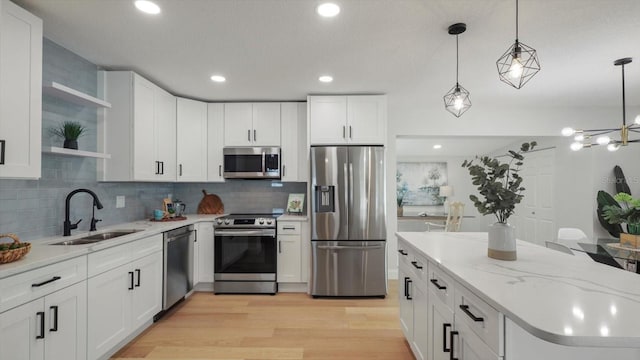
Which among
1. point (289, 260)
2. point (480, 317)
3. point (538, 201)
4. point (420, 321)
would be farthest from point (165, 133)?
point (538, 201)

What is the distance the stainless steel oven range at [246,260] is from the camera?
3654mm

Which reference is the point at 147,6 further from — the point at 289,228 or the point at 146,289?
the point at 289,228

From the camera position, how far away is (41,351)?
1650 mm

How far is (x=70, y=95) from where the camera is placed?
2.33 metres

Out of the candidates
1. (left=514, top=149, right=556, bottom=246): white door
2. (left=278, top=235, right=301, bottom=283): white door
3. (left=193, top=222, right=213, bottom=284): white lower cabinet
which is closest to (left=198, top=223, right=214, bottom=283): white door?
(left=193, top=222, right=213, bottom=284): white lower cabinet

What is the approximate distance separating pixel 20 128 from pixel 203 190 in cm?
245

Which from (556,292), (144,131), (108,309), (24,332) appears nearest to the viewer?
(556,292)

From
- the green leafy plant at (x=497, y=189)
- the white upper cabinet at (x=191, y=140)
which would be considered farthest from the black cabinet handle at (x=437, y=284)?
the white upper cabinet at (x=191, y=140)

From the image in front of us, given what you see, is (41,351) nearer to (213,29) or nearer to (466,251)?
(213,29)

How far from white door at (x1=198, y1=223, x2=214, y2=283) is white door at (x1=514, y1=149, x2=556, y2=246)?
17.9 feet

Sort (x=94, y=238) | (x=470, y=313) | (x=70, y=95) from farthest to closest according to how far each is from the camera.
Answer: (x=94, y=238) → (x=70, y=95) → (x=470, y=313)

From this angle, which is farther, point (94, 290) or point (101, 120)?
point (101, 120)

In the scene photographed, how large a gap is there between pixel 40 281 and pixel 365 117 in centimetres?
316

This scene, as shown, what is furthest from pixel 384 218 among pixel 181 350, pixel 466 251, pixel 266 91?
pixel 181 350
